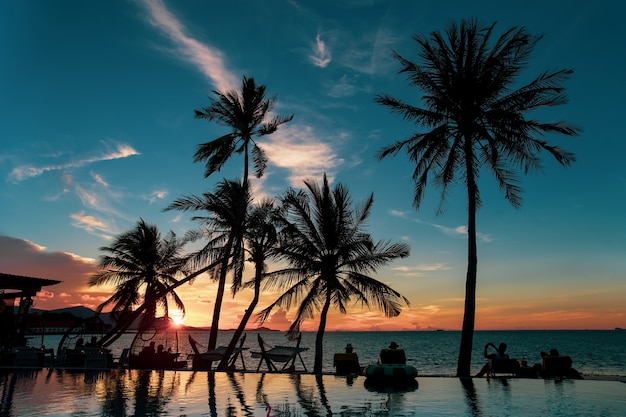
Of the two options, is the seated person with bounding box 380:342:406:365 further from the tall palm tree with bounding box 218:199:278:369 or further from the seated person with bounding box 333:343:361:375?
the tall palm tree with bounding box 218:199:278:369

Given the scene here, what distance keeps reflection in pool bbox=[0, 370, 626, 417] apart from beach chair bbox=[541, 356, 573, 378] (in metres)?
1.38

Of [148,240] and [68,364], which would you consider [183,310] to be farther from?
[68,364]

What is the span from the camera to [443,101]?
20.2m

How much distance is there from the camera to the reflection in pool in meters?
9.57

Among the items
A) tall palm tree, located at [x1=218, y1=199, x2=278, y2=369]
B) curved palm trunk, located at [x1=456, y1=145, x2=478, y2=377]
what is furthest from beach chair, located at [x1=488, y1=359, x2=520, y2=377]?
tall palm tree, located at [x1=218, y1=199, x2=278, y2=369]

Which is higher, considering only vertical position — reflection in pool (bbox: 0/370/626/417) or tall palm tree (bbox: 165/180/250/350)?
tall palm tree (bbox: 165/180/250/350)

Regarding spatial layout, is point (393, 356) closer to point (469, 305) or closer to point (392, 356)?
point (392, 356)

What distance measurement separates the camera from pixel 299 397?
39.1 ft

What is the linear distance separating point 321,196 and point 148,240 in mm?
17542

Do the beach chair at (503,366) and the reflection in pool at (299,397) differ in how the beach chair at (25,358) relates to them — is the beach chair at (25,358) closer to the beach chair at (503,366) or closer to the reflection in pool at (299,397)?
the reflection in pool at (299,397)

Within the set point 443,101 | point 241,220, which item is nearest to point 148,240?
point 241,220

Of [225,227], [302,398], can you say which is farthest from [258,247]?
[302,398]

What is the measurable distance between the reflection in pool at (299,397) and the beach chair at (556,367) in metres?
1.38

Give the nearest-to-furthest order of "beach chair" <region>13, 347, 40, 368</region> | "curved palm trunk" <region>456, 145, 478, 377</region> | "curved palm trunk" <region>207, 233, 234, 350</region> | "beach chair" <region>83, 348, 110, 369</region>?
"curved palm trunk" <region>456, 145, 478, 377</region>
"beach chair" <region>13, 347, 40, 368</region>
"beach chair" <region>83, 348, 110, 369</region>
"curved palm trunk" <region>207, 233, 234, 350</region>
